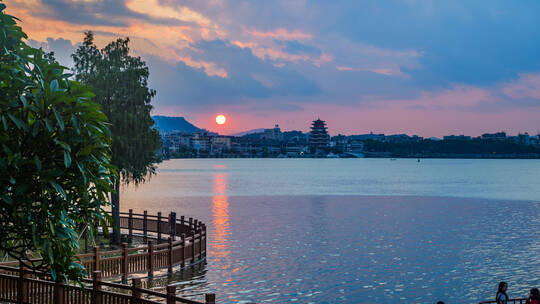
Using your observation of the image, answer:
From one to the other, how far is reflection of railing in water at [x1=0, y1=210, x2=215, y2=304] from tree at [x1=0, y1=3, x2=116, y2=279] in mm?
2438

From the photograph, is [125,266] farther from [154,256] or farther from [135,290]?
[135,290]

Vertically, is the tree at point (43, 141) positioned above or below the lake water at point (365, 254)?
above

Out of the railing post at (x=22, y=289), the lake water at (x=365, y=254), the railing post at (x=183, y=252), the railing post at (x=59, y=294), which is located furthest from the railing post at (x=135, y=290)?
the railing post at (x=183, y=252)

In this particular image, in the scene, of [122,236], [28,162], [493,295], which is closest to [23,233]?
[28,162]

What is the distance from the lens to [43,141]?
9.66m

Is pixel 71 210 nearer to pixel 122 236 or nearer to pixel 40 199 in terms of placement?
pixel 40 199

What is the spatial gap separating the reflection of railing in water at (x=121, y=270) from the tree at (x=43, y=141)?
8.00 ft

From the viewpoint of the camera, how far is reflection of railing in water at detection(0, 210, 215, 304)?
1369cm

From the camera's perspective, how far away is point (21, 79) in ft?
31.2

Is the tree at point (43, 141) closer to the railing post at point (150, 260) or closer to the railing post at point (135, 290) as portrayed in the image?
the railing post at point (135, 290)

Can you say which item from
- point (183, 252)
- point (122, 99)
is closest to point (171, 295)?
point (183, 252)

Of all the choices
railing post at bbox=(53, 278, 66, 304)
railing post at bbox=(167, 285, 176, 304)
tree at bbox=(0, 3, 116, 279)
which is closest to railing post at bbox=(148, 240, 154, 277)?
railing post at bbox=(53, 278, 66, 304)

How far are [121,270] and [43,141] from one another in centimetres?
1403

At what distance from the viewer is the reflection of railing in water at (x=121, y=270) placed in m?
13.7
